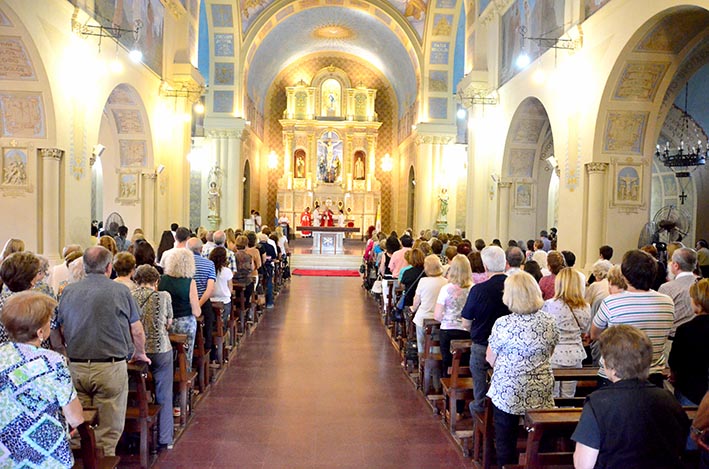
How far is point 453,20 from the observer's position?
23.3 meters

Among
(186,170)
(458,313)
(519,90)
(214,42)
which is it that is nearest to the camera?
(458,313)

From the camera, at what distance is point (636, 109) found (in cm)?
1038

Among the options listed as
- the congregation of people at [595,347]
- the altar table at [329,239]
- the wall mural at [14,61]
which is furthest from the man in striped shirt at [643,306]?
the altar table at [329,239]

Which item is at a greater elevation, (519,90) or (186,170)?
(519,90)

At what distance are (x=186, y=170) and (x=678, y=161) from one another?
13534 mm

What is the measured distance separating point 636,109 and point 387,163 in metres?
23.3

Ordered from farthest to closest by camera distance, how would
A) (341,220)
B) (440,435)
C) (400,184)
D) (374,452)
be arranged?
(400,184) → (341,220) → (440,435) → (374,452)

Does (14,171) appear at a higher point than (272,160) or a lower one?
lower

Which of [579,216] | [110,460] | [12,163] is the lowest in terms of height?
[110,460]

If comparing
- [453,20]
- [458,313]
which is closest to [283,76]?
[453,20]

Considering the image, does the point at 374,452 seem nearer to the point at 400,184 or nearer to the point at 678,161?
the point at 678,161

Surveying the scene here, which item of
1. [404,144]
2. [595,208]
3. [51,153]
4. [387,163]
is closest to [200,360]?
[51,153]

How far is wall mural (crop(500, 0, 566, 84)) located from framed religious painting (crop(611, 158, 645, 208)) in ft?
10.6

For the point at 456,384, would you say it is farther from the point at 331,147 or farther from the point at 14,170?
the point at 331,147
